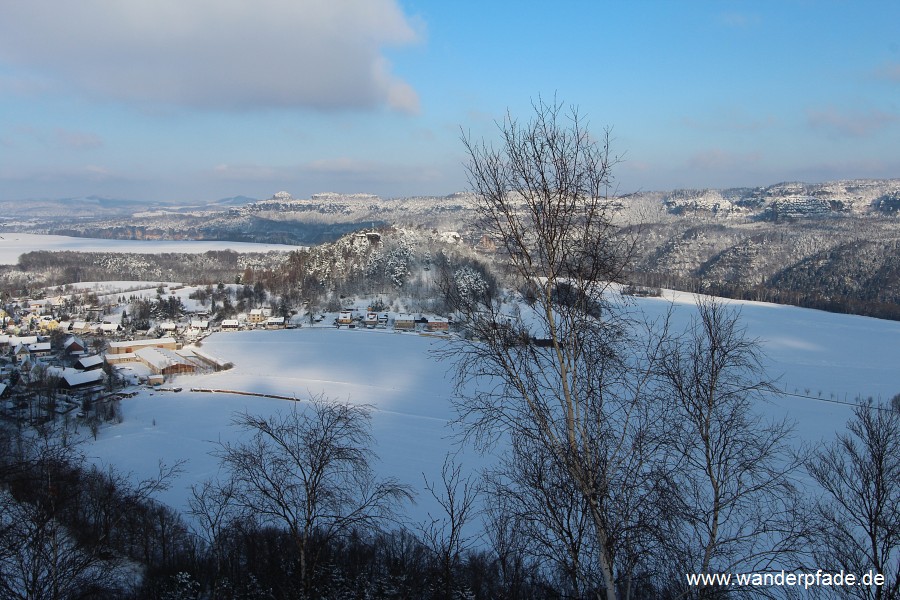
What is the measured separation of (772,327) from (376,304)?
91.9ft

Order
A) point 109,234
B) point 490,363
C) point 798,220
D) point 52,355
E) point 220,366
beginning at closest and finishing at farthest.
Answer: point 490,363
point 220,366
point 52,355
point 798,220
point 109,234

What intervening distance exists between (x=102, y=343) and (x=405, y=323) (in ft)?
55.5

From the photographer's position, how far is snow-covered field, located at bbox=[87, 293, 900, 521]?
13.3 meters

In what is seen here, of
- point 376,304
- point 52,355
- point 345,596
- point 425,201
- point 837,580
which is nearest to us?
point 837,580

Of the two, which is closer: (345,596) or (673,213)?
(345,596)

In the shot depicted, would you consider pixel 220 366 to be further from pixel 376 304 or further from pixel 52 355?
pixel 376 304

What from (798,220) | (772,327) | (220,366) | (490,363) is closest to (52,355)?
(220,366)

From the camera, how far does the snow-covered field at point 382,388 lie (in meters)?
13.3

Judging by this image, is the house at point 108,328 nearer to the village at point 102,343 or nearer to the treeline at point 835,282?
the village at point 102,343

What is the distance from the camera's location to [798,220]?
105 meters

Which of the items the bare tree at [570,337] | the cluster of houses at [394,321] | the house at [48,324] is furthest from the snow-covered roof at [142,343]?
the bare tree at [570,337]

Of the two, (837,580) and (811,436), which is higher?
(837,580)

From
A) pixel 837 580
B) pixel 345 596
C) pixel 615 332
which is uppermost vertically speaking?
pixel 615 332

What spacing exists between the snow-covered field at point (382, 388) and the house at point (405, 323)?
1.91m
